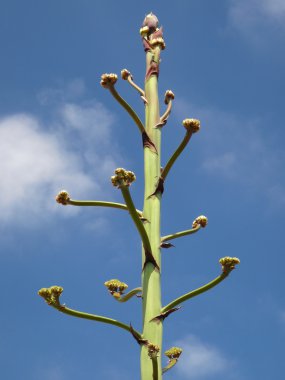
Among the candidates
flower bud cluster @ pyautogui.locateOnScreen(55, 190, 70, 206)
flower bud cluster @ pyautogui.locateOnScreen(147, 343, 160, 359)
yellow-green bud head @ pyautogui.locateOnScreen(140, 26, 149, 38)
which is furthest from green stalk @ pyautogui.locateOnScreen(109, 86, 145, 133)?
flower bud cluster @ pyautogui.locateOnScreen(147, 343, 160, 359)

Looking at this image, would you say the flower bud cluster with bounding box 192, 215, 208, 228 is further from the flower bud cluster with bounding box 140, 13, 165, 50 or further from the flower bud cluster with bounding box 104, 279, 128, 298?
the flower bud cluster with bounding box 140, 13, 165, 50

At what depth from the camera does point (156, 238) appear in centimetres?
426

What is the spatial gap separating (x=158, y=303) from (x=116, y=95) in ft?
5.56

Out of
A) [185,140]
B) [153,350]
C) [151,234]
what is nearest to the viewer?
[153,350]

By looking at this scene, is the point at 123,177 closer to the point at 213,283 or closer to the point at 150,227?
the point at 150,227

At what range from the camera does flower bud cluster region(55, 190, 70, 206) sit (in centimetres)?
440

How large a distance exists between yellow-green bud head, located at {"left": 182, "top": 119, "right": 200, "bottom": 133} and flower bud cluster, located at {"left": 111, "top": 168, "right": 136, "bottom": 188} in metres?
0.93

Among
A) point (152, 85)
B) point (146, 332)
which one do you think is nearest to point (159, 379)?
point (146, 332)

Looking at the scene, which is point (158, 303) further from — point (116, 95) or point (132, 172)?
point (116, 95)

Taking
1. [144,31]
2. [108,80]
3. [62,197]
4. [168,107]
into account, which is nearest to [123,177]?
[62,197]

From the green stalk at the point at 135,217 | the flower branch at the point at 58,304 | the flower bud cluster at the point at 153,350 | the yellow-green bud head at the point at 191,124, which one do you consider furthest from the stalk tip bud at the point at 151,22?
the flower bud cluster at the point at 153,350

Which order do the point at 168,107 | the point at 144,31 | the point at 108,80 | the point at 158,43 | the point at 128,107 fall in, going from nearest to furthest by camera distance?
the point at 108,80 → the point at 128,107 → the point at 168,107 → the point at 158,43 → the point at 144,31

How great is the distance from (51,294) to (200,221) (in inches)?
53.4

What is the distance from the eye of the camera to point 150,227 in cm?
430
